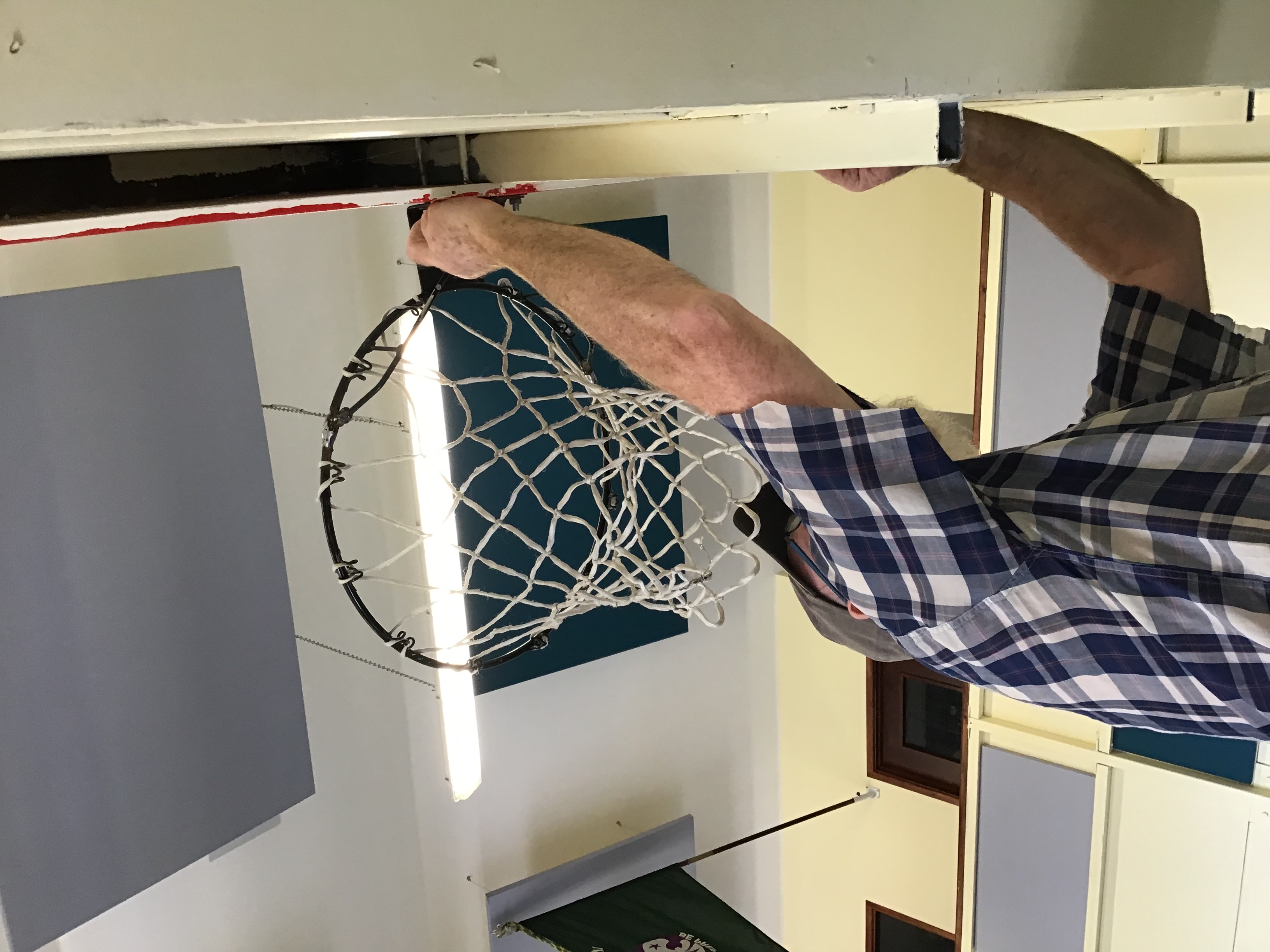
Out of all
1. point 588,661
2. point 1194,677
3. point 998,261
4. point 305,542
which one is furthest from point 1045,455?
point 588,661

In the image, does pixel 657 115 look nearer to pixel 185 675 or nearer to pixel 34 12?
pixel 34 12

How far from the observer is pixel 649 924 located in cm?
232

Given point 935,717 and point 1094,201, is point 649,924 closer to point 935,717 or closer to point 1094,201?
point 935,717

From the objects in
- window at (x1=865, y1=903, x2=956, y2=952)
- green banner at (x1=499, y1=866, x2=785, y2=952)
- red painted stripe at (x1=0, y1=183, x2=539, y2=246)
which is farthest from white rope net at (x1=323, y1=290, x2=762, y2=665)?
window at (x1=865, y1=903, x2=956, y2=952)

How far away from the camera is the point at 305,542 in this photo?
74.2 inches

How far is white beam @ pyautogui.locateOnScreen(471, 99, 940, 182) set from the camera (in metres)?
0.77

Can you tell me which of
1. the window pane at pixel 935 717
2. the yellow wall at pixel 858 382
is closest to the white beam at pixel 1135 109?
the yellow wall at pixel 858 382

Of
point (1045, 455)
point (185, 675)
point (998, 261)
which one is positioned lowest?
point (185, 675)

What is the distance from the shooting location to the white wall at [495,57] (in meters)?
0.34

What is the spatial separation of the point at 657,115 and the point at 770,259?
2.06m

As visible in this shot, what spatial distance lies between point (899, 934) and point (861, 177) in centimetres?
240

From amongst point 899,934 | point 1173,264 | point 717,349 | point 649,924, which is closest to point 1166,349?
point 1173,264

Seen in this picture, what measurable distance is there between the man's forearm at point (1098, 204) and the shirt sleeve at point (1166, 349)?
39 millimetres

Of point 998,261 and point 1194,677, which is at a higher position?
point 998,261
